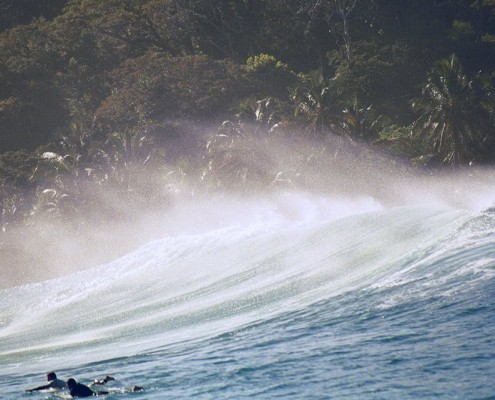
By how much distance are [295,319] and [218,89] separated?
52.7m

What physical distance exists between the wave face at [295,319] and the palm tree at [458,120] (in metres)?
19.9

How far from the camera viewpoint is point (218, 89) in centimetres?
7875

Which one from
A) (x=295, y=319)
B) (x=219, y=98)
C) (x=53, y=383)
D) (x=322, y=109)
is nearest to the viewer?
(x=53, y=383)

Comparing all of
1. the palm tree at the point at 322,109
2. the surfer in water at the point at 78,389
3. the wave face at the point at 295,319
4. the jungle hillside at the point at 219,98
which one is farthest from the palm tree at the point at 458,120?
the surfer in water at the point at 78,389

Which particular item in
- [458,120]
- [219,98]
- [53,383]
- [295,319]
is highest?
[219,98]

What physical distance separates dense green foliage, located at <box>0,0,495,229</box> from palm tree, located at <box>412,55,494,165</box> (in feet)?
0.29

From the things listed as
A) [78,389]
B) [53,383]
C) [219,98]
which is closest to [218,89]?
[219,98]

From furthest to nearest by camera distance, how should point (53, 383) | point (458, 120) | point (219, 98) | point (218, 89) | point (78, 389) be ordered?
point (218, 89)
point (219, 98)
point (458, 120)
point (53, 383)
point (78, 389)

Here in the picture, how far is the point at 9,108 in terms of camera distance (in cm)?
8862

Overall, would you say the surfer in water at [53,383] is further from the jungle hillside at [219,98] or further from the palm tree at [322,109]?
the palm tree at [322,109]

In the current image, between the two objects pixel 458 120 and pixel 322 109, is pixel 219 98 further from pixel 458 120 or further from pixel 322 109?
pixel 458 120

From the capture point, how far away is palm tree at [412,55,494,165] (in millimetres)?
61406

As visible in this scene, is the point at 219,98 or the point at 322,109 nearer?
the point at 322,109

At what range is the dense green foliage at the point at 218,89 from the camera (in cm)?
6328
